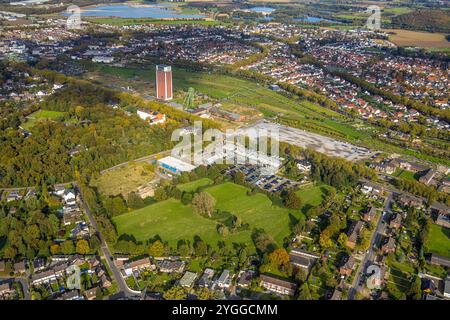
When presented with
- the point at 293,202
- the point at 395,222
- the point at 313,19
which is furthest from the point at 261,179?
the point at 313,19

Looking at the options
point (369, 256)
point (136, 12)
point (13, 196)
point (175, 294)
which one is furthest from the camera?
point (136, 12)

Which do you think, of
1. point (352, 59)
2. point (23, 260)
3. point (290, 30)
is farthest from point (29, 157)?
point (290, 30)

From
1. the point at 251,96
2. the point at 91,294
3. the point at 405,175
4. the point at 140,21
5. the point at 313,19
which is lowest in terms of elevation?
the point at 91,294

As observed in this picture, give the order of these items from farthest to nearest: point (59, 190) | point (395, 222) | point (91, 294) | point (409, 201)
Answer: point (59, 190), point (409, 201), point (395, 222), point (91, 294)

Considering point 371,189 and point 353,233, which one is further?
point 371,189

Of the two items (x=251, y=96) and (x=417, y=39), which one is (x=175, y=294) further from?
(x=417, y=39)

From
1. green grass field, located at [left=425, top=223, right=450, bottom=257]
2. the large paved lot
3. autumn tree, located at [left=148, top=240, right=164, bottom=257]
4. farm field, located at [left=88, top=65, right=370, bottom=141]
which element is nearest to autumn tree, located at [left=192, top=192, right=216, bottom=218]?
autumn tree, located at [left=148, top=240, right=164, bottom=257]

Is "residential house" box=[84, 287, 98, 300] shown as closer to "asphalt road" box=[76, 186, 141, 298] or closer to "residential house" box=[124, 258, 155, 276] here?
"asphalt road" box=[76, 186, 141, 298]
